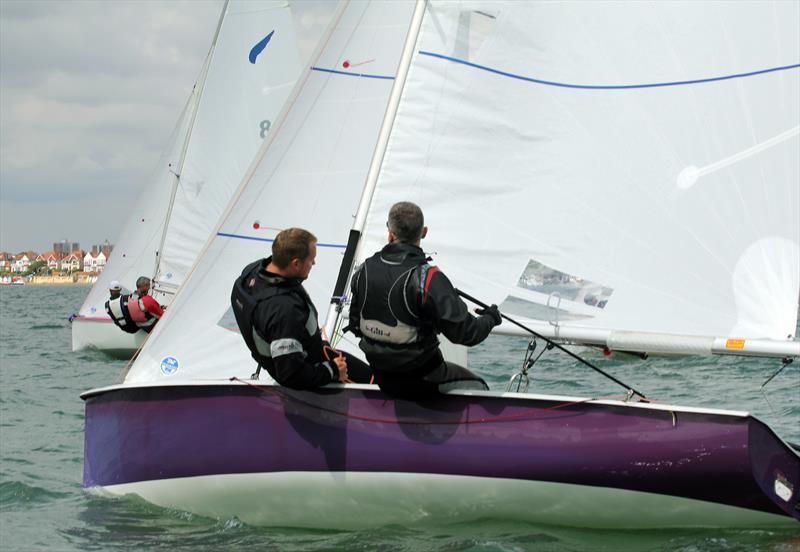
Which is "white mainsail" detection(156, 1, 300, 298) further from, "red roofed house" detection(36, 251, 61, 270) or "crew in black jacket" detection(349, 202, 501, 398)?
"red roofed house" detection(36, 251, 61, 270)

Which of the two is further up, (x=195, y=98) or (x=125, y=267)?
(x=195, y=98)

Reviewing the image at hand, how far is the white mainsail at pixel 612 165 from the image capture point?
16.3ft

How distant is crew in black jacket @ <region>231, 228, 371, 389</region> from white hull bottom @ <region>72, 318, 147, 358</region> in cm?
1140

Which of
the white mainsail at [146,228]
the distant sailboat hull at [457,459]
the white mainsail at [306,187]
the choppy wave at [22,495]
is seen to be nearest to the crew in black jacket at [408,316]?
the distant sailboat hull at [457,459]

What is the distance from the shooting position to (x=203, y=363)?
5668 mm

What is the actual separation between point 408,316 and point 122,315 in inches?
439

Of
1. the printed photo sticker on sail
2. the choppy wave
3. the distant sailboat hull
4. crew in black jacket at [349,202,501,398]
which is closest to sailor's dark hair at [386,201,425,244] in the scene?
crew in black jacket at [349,202,501,398]

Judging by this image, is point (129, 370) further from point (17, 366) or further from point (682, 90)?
point (17, 366)

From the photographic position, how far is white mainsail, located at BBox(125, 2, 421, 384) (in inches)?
224

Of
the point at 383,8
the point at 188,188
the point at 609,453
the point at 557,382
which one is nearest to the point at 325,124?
the point at 383,8

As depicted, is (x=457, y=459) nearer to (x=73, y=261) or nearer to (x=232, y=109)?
(x=232, y=109)

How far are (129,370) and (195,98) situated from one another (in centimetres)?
1285

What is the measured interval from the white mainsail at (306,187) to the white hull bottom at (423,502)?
815mm

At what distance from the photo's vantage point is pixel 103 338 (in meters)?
16.3
